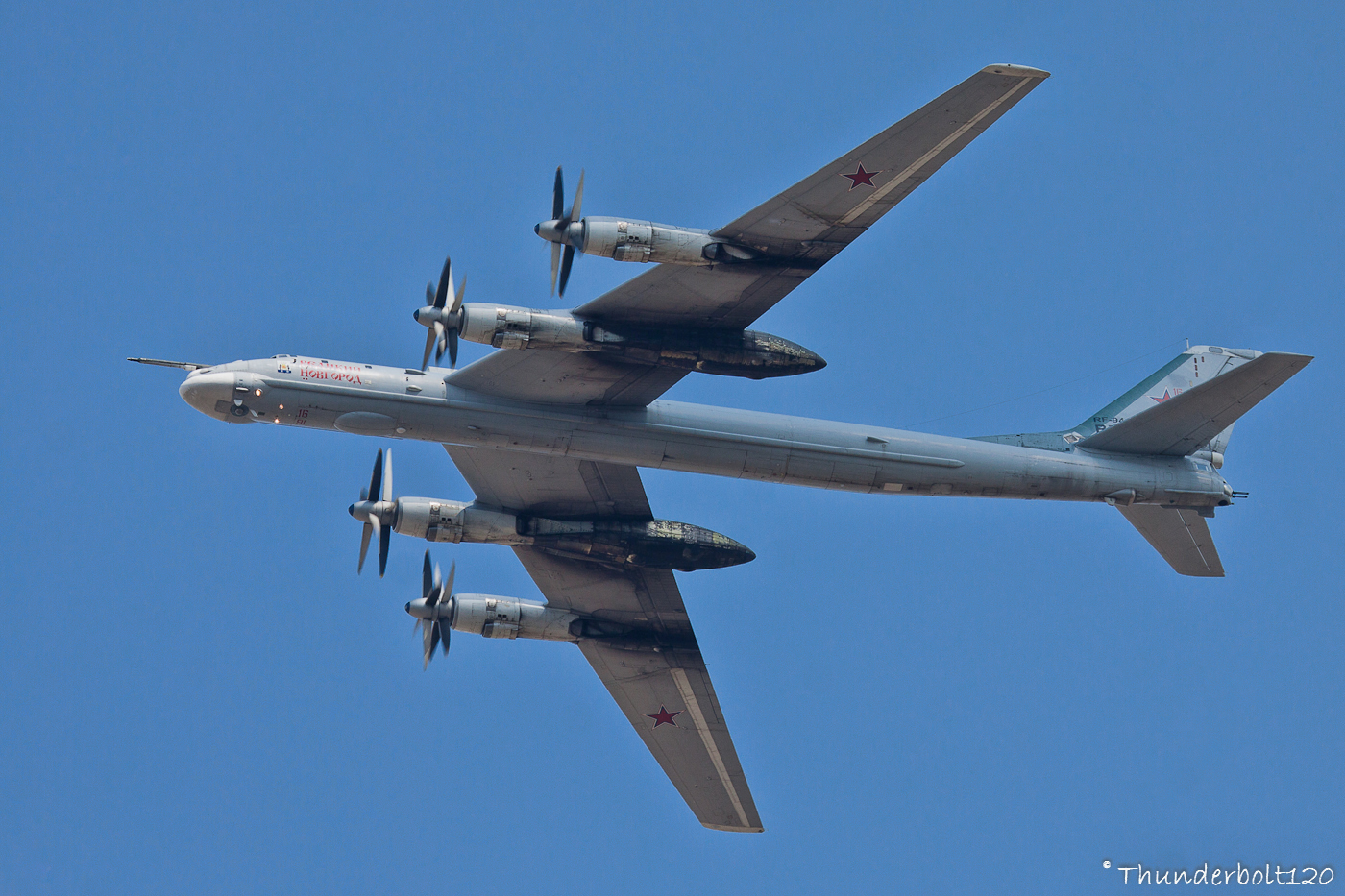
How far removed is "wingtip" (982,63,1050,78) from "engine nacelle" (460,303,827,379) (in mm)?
7112

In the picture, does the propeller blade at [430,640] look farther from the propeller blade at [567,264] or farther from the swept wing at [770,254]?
the propeller blade at [567,264]

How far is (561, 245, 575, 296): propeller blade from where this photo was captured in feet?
90.5

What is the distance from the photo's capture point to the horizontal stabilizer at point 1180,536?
3500 centimetres

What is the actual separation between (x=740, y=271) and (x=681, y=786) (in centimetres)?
1658

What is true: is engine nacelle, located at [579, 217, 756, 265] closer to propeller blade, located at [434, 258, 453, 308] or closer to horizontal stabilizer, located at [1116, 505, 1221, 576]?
propeller blade, located at [434, 258, 453, 308]

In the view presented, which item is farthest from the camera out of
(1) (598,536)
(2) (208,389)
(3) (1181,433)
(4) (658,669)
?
(4) (658,669)

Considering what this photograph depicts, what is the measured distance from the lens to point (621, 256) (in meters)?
27.2

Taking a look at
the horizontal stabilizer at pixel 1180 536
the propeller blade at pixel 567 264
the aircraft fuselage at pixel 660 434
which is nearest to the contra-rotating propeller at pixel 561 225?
the propeller blade at pixel 567 264

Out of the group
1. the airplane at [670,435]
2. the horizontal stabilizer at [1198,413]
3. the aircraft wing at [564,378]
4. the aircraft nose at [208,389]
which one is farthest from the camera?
the horizontal stabilizer at [1198,413]

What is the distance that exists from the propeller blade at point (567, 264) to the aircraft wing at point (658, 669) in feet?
28.4

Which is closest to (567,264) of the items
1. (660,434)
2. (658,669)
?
(660,434)

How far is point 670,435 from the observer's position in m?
31.1

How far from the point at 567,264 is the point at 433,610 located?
11573 mm

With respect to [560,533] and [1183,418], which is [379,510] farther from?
[1183,418]
